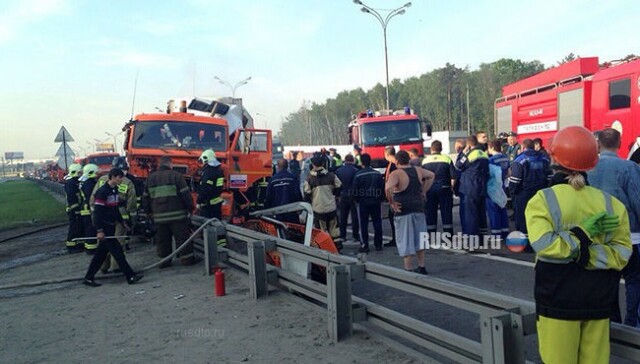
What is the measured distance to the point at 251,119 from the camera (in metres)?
15.5

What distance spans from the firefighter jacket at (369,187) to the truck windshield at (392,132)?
25.1 feet

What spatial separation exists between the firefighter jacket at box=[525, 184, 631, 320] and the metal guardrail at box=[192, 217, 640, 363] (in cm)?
30

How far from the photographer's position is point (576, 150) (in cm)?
277

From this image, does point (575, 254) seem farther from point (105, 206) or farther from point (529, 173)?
point (105, 206)

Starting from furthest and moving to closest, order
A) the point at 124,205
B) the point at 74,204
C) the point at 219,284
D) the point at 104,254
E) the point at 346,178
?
the point at 74,204 → the point at 346,178 → the point at 124,205 → the point at 104,254 → the point at 219,284

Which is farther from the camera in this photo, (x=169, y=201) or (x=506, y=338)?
(x=169, y=201)

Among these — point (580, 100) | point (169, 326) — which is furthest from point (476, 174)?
point (169, 326)

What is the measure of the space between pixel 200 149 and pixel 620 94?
8.55 metres

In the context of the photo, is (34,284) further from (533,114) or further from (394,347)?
(533,114)

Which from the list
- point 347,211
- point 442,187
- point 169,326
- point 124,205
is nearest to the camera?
point 169,326

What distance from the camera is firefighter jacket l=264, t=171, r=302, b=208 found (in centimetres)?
886

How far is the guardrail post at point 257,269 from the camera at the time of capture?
626cm

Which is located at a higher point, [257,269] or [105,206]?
[105,206]

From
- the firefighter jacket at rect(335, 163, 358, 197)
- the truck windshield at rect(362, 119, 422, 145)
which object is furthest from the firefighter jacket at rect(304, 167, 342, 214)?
the truck windshield at rect(362, 119, 422, 145)
